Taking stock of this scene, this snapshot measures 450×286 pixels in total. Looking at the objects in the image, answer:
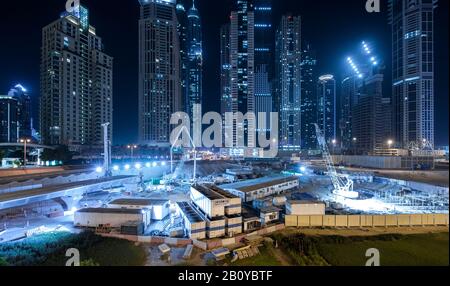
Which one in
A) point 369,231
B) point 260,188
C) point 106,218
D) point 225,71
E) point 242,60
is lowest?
point 369,231

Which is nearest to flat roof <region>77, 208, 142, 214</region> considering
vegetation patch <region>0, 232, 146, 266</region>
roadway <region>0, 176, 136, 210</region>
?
vegetation patch <region>0, 232, 146, 266</region>

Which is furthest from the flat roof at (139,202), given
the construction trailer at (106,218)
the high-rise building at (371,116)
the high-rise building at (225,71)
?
the high-rise building at (371,116)

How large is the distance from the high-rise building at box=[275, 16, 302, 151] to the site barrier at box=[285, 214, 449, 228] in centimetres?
3890

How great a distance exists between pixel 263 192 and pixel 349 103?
4748 centimetres

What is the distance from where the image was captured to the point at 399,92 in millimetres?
27891

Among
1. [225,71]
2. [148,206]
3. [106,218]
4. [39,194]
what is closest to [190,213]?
[148,206]

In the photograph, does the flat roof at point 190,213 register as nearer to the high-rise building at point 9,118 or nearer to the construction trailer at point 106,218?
the construction trailer at point 106,218

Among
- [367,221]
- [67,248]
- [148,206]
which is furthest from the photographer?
[148,206]

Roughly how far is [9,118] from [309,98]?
6684 cm

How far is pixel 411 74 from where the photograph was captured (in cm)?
2488

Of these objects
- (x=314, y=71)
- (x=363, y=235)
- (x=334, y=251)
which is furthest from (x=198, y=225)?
(x=314, y=71)

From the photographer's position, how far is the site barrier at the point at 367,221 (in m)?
8.81

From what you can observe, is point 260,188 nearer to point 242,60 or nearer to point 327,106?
point 242,60

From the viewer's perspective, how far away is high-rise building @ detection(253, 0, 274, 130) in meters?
48.1
